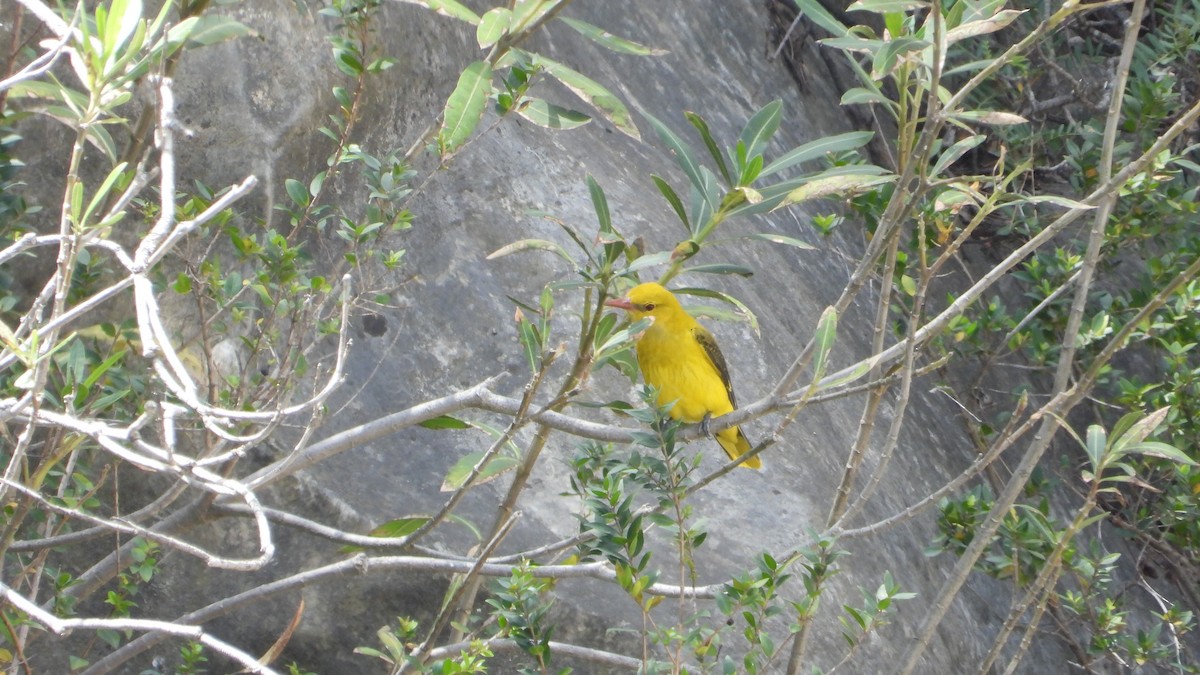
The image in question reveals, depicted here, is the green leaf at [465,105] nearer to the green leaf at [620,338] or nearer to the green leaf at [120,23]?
the green leaf at [620,338]

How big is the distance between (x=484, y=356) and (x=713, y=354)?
2.90 ft

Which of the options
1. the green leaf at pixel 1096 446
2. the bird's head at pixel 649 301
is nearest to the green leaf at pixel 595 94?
the bird's head at pixel 649 301

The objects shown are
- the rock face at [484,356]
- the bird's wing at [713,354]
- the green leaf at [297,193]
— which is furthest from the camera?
the bird's wing at [713,354]

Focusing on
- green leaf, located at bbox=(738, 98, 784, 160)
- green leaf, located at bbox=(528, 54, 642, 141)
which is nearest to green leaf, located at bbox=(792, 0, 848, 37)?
green leaf, located at bbox=(738, 98, 784, 160)

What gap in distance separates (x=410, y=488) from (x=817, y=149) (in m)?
2.06

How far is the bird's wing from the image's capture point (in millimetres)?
4590

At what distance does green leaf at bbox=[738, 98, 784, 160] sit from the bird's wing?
1912 mm

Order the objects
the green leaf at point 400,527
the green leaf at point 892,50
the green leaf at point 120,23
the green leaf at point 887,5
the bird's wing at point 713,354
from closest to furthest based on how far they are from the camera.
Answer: the green leaf at point 120,23
the green leaf at point 892,50
the green leaf at point 887,5
the green leaf at point 400,527
the bird's wing at point 713,354

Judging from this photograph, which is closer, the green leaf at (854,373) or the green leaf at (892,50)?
the green leaf at (892,50)

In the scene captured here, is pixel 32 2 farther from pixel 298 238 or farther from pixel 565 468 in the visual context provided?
pixel 565 468

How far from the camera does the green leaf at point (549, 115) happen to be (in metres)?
2.86

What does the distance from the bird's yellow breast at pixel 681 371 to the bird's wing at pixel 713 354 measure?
39mm

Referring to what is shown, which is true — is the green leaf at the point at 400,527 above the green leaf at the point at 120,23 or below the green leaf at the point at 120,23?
below

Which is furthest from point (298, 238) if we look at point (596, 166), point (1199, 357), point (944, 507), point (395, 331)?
point (1199, 357)
